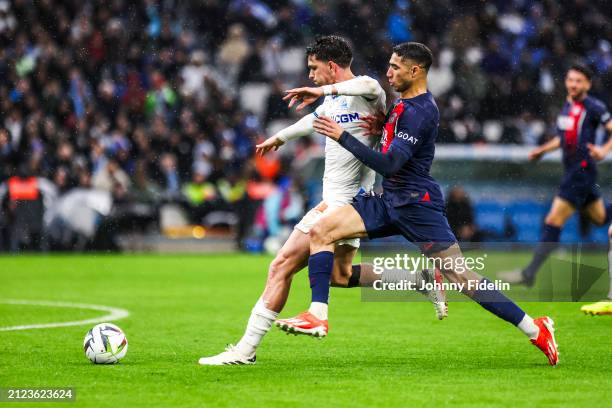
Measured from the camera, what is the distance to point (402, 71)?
7.39 metres

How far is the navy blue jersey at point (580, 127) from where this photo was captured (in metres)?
12.4

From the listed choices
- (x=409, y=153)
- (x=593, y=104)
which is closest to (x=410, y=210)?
(x=409, y=153)

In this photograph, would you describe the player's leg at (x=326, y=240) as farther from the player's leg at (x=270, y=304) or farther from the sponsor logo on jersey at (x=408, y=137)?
the sponsor logo on jersey at (x=408, y=137)

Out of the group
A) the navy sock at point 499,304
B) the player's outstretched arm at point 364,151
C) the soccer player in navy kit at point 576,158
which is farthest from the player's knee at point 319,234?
the soccer player in navy kit at point 576,158

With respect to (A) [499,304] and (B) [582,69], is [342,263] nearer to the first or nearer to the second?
(A) [499,304]

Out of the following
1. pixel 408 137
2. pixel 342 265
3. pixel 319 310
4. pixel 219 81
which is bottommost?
pixel 319 310

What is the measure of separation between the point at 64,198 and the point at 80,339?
13.1 metres

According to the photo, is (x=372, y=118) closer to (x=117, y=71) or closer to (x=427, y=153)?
(x=427, y=153)

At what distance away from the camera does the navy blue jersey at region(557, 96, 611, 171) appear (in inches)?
487

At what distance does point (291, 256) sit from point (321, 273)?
327 mm

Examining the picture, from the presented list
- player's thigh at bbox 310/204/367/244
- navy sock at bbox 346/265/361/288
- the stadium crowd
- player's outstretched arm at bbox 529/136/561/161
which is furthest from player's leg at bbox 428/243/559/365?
the stadium crowd

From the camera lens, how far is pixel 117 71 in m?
24.8

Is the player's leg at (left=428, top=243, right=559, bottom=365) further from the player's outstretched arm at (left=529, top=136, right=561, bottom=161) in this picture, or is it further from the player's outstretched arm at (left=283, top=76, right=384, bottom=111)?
the player's outstretched arm at (left=529, top=136, right=561, bottom=161)

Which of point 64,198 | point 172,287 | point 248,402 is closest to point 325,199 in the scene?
point 248,402
